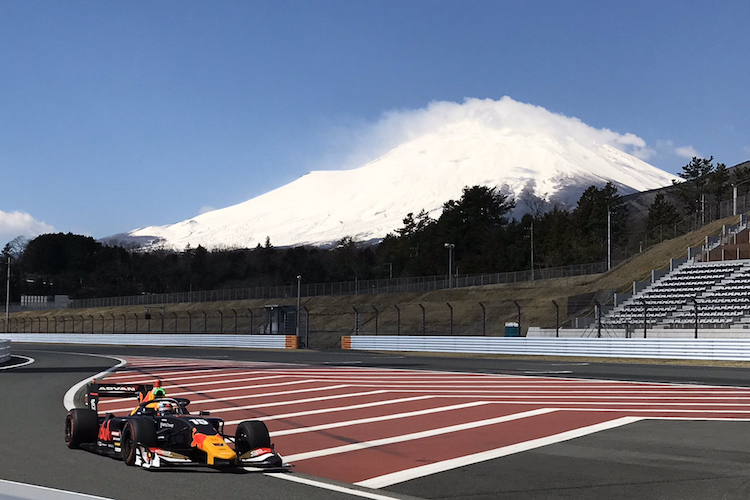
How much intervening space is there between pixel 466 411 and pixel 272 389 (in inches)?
233

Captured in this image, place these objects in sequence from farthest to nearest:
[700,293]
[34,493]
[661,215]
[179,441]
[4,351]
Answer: [661,215] < [700,293] < [4,351] < [179,441] < [34,493]

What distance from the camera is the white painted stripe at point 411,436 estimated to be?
33.1 feet

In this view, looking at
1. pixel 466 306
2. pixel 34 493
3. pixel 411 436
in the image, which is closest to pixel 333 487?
pixel 34 493

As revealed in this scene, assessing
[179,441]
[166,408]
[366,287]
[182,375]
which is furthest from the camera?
[366,287]

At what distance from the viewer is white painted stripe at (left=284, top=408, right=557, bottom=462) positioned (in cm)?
1010

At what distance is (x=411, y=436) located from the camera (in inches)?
460

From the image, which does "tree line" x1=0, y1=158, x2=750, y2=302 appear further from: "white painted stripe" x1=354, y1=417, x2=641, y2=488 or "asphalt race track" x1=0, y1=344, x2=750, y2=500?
"white painted stripe" x1=354, y1=417, x2=641, y2=488

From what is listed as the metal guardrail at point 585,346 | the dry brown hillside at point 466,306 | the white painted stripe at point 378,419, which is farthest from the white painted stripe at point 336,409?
the dry brown hillside at point 466,306

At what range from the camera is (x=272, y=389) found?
63.2 feet

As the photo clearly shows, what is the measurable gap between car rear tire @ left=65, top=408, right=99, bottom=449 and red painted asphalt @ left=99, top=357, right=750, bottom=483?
2136 mm

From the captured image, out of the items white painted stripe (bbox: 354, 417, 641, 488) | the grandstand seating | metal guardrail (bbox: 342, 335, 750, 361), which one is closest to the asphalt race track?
white painted stripe (bbox: 354, 417, 641, 488)

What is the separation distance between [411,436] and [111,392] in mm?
3889

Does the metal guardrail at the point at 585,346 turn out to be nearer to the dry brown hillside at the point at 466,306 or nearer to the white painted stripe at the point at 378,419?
the dry brown hillside at the point at 466,306

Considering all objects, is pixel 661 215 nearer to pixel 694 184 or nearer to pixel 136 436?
pixel 694 184
